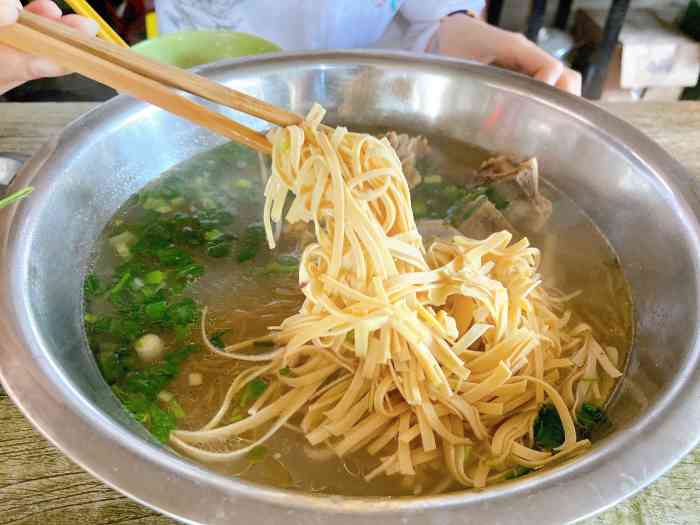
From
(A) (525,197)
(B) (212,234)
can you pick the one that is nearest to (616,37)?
(A) (525,197)

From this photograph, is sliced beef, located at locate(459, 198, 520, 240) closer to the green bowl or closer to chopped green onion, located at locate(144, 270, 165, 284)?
chopped green onion, located at locate(144, 270, 165, 284)

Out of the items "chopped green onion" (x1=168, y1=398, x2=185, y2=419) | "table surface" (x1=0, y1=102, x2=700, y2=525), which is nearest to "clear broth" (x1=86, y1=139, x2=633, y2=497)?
"chopped green onion" (x1=168, y1=398, x2=185, y2=419)

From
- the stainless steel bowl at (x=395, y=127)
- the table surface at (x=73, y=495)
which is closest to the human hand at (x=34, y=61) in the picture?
the stainless steel bowl at (x=395, y=127)

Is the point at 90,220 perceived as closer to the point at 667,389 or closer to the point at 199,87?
the point at 199,87

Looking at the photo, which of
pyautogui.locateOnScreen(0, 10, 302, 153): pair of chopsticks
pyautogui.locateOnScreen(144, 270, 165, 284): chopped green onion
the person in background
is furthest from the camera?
the person in background

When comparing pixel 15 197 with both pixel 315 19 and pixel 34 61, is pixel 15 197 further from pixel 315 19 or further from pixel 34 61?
pixel 315 19
